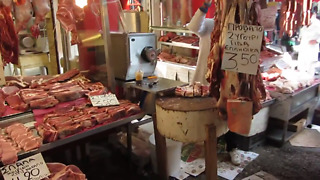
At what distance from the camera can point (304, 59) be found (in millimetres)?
4988

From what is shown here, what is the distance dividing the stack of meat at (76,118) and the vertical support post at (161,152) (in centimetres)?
41

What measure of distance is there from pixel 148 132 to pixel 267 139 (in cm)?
203

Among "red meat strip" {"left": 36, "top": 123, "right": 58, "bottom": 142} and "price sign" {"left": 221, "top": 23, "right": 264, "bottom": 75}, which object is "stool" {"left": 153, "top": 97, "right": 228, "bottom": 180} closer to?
"price sign" {"left": 221, "top": 23, "right": 264, "bottom": 75}

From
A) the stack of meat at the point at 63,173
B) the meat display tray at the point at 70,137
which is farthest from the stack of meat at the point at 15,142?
the stack of meat at the point at 63,173

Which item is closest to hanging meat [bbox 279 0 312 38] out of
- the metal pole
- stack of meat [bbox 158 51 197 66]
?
stack of meat [bbox 158 51 197 66]

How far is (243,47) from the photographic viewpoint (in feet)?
6.67

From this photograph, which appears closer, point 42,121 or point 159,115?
point 42,121

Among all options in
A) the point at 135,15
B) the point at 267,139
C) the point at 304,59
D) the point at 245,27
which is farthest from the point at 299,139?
the point at 135,15

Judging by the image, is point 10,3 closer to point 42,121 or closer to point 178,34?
point 42,121

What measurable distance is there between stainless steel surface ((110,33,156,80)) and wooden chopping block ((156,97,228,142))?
2.30 feet

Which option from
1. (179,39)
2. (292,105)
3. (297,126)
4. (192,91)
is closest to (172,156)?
(192,91)

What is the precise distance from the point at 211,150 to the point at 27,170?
5.09 ft

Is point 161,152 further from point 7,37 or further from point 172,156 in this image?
point 7,37

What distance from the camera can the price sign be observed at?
79.7 inches
